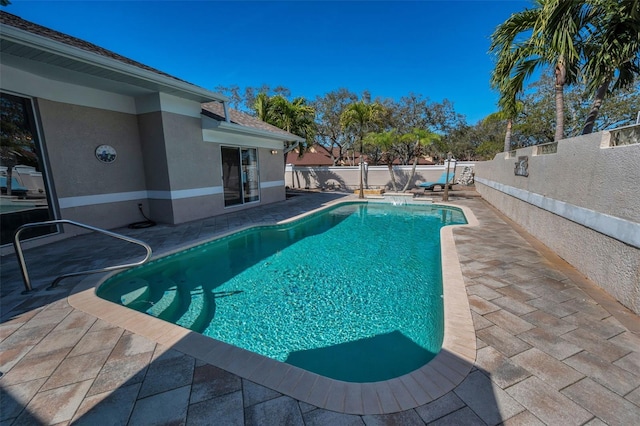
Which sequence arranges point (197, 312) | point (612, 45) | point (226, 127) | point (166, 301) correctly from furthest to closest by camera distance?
point (226, 127), point (612, 45), point (166, 301), point (197, 312)

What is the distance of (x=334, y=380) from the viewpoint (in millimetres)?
2303

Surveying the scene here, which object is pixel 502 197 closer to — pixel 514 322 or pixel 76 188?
pixel 514 322

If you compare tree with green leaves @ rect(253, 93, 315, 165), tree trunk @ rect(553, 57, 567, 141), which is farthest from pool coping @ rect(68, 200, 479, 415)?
tree with green leaves @ rect(253, 93, 315, 165)

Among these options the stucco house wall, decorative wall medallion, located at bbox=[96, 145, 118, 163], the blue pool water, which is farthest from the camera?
decorative wall medallion, located at bbox=[96, 145, 118, 163]

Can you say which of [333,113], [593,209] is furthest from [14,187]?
[333,113]

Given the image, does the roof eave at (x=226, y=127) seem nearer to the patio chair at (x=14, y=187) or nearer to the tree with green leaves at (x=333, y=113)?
the patio chair at (x=14, y=187)

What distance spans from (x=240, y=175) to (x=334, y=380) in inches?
383

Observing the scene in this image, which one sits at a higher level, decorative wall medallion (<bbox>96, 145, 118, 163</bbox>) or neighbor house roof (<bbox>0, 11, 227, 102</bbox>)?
neighbor house roof (<bbox>0, 11, 227, 102</bbox>)

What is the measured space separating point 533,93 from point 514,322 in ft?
99.2

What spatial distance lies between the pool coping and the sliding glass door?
727cm

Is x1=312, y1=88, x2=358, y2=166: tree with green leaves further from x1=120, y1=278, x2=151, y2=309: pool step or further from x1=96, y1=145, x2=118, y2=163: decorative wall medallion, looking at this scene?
x1=120, y1=278, x2=151, y2=309: pool step

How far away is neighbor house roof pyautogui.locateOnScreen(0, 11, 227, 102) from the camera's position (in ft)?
14.5

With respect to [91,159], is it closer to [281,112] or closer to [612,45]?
[281,112]


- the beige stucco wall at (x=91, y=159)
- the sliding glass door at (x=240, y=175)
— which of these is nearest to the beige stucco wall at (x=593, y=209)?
the sliding glass door at (x=240, y=175)
